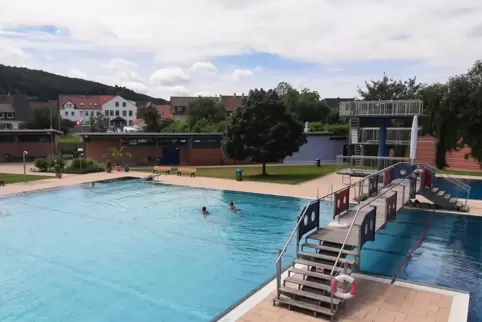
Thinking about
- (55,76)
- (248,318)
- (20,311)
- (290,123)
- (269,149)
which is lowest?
(20,311)

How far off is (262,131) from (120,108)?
289ft

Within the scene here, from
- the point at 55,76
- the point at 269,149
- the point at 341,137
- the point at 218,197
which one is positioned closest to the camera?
the point at 218,197

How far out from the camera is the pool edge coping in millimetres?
8625

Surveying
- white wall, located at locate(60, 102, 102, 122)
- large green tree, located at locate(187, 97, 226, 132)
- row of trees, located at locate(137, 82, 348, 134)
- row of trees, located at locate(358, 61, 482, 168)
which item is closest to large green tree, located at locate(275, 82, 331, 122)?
row of trees, located at locate(137, 82, 348, 134)

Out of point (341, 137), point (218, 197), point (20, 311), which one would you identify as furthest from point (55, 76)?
point (20, 311)

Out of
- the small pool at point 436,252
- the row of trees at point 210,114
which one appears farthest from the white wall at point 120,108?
the small pool at point 436,252

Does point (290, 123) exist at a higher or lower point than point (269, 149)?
higher

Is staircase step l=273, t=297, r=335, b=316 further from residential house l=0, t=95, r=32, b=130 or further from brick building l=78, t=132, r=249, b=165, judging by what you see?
residential house l=0, t=95, r=32, b=130

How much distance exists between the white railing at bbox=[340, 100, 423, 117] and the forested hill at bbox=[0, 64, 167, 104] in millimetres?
139115

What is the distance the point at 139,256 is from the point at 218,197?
1131 cm

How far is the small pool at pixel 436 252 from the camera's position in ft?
38.9

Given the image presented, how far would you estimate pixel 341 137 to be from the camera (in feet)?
161

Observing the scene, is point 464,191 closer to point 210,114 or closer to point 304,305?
point 304,305

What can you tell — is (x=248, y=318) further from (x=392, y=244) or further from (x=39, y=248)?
(x=39, y=248)
